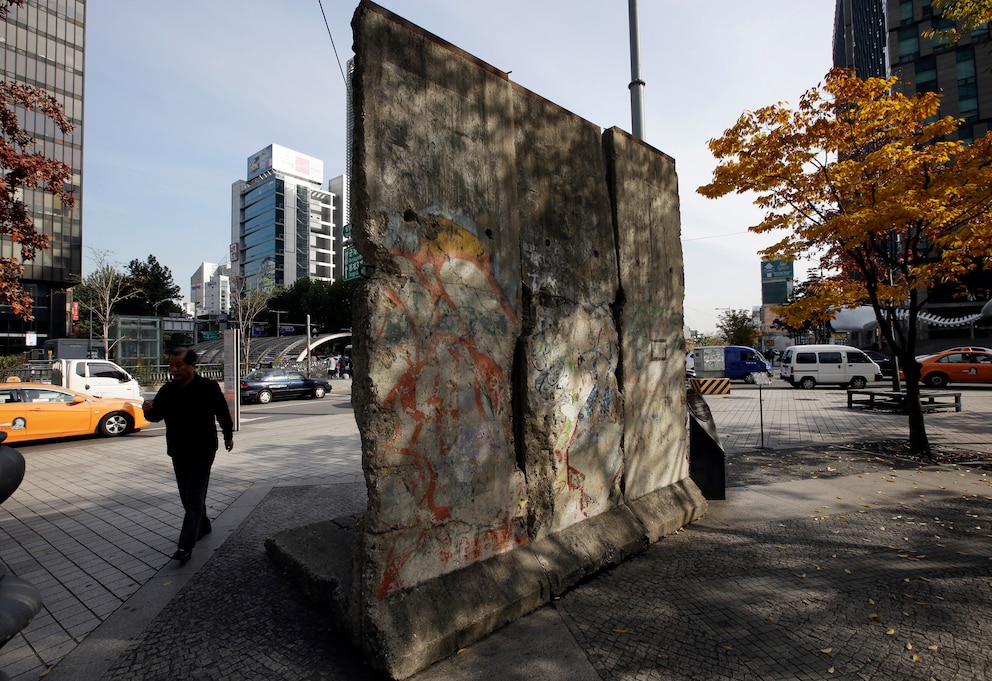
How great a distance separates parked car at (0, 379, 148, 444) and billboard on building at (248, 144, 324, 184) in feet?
320

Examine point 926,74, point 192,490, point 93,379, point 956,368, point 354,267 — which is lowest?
point 192,490

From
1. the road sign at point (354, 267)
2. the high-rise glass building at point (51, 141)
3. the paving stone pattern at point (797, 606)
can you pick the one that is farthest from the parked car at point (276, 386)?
the high-rise glass building at point (51, 141)

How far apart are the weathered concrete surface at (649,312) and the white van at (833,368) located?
67.9 ft

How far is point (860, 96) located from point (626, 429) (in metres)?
6.64

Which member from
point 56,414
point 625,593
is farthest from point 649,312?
point 56,414

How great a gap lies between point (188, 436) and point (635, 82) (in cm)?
674

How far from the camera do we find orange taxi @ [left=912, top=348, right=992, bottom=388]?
2025 centimetres

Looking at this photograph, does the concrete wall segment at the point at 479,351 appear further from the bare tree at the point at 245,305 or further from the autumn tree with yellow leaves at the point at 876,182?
the bare tree at the point at 245,305

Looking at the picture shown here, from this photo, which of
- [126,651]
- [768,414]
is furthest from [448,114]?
[768,414]

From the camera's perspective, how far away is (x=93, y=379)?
53.3 feet

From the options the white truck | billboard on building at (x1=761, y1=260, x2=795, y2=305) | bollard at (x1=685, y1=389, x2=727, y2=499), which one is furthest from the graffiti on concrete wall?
billboard on building at (x1=761, y1=260, x2=795, y2=305)

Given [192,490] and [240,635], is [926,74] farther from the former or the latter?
[240,635]

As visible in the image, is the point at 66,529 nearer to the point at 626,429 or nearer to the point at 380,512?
the point at 380,512

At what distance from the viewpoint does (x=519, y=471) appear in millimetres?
3480
